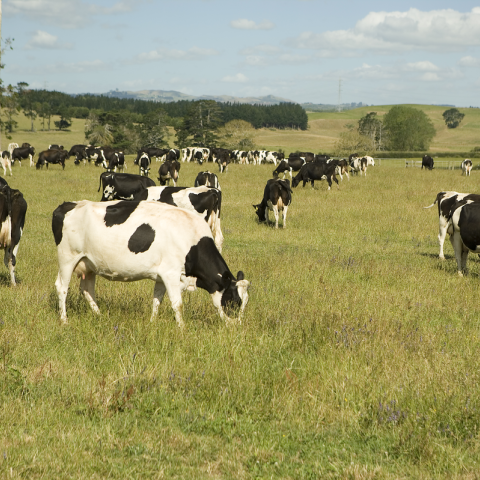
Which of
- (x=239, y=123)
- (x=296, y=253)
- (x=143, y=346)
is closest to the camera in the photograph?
(x=143, y=346)

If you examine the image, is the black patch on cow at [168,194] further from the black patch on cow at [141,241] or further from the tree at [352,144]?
the tree at [352,144]

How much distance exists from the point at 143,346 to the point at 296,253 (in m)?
7.79

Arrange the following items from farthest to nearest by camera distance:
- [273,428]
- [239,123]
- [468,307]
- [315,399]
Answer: [239,123], [468,307], [315,399], [273,428]

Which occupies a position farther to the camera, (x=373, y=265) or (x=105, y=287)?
(x=373, y=265)

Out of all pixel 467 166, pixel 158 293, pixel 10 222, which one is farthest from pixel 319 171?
pixel 158 293

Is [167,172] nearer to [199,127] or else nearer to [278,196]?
[278,196]

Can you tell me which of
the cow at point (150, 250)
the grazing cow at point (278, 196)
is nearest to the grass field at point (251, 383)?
the cow at point (150, 250)

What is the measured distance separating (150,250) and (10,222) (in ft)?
13.4

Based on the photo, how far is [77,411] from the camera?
4.97 m

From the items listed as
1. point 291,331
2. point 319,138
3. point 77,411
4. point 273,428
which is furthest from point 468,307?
point 319,138

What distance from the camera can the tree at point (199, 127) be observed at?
86394mm

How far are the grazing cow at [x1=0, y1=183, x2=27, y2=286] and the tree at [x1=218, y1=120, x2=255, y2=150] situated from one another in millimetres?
74423

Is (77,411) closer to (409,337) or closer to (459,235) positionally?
(409,337)

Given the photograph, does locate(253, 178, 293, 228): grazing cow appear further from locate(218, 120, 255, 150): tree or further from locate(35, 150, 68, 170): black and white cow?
locate(218, 120, 255, 150): tree
